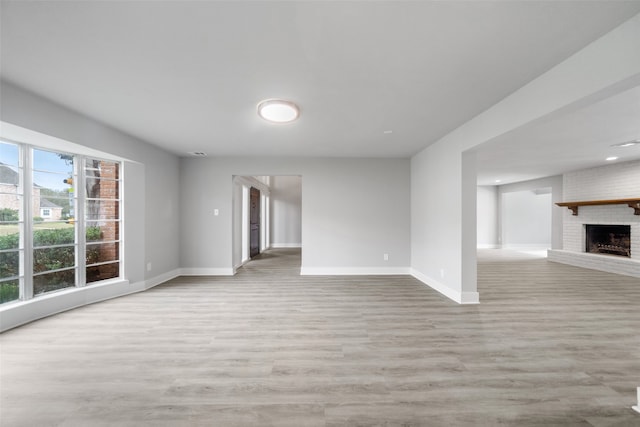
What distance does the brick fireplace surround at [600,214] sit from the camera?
5.62 meters

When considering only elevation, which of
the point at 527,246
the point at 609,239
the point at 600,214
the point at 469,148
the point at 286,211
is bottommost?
the point at 527,246

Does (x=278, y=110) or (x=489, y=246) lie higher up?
(x=278, y=110)

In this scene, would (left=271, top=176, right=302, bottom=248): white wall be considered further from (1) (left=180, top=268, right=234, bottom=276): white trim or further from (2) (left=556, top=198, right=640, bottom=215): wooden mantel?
(2) (left=556, top=198, right=640, bottom=215): wooden mantel

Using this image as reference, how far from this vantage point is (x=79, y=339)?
254cm

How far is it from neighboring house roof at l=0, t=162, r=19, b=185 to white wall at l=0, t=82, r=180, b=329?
0.63 m

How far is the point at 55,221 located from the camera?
11.0 feet

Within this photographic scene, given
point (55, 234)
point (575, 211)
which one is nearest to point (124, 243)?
point (55, 234)

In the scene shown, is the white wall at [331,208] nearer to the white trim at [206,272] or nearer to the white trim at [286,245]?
the white trim at [206,272]

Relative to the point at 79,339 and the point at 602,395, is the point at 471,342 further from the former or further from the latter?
the point at 79,339

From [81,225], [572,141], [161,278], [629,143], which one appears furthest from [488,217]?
[81,225]

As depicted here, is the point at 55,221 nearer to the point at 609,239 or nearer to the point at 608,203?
the point at 608,203

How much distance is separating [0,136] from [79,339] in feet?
7.83

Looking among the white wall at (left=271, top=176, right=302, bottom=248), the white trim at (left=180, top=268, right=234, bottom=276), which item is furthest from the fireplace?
the white trim at (left=180, top=268, right=234, bottom=276)

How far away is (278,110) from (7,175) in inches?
126
